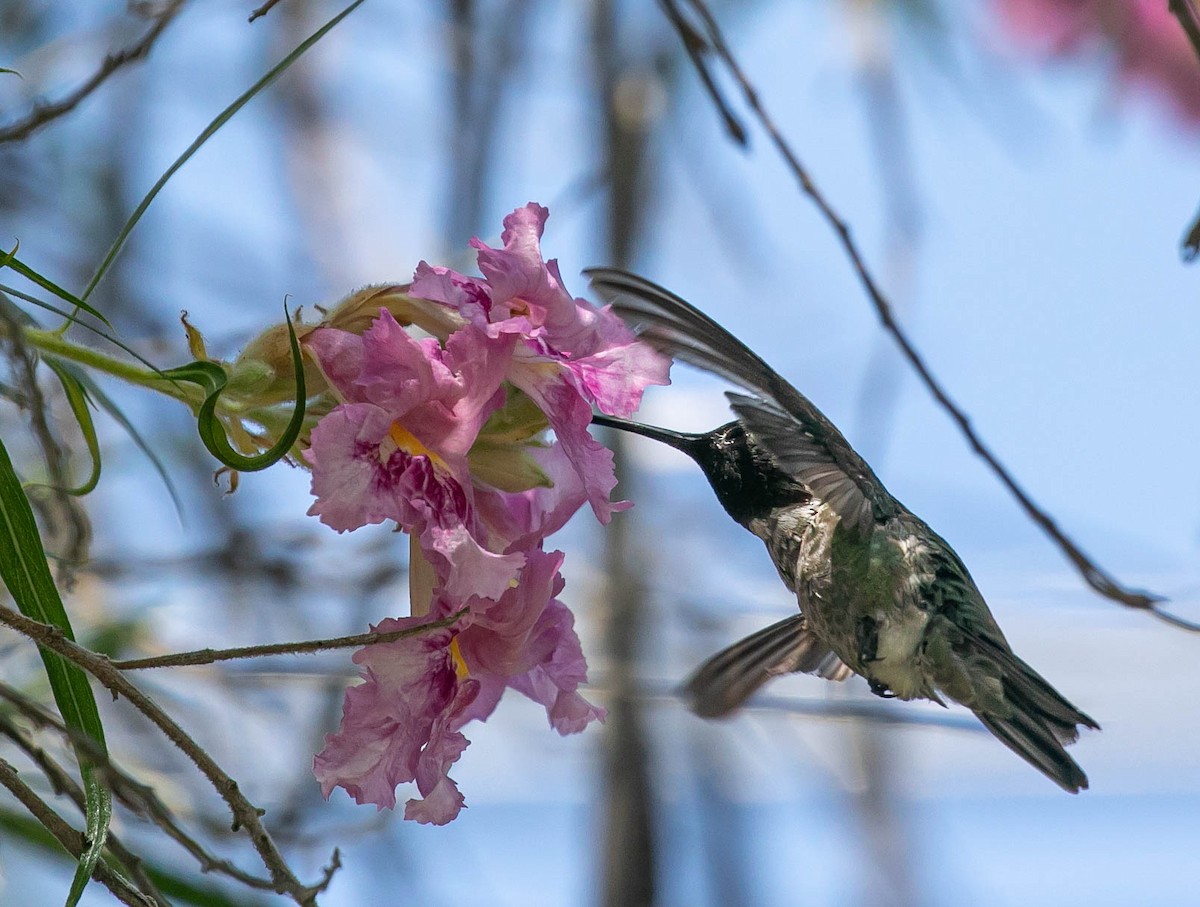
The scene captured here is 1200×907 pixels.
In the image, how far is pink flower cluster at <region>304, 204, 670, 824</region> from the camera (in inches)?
28.8

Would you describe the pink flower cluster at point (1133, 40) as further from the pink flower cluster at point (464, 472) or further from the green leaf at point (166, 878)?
the green leaf at point (166, 878)

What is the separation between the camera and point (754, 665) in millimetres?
1222

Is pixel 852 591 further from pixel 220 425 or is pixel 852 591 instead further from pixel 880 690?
pixel 220 425

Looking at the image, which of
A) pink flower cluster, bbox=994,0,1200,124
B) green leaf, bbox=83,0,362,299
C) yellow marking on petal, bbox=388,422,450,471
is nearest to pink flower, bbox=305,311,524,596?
yellow marking on petal, bbox=388,422,450,471

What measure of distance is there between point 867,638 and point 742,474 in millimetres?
174

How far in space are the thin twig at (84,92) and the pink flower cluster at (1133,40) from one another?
210 cm

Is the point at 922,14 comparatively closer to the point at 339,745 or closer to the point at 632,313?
the point at 632,313

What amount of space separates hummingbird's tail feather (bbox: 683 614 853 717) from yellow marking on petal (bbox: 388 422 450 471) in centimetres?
49

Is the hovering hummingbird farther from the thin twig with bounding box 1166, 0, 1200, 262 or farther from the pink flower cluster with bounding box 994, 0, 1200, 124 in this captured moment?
the pink flower cluster with bounding box 994, 0, 1200, 124

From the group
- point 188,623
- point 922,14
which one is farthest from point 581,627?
point 922,14

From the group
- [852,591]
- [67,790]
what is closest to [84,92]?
[67,790]

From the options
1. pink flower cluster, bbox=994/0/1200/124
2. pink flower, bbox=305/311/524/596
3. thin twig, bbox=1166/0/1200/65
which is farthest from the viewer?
pink flower cluster, bbox=994/0/1200/124

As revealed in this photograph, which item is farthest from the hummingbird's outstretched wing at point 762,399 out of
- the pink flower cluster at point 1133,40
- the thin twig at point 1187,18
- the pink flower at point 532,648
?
the pink flower cluster at point 1133,40

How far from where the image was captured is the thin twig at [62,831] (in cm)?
62
